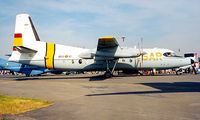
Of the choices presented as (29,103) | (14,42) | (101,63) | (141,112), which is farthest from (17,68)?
(141,112)

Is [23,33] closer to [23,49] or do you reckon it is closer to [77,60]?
[23,49]

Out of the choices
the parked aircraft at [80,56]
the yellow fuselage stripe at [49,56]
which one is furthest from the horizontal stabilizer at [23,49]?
the yellow fuselage stripe at [49,56]

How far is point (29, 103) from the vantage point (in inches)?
509

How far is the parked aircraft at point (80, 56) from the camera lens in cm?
3272

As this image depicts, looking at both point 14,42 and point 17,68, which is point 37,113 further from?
point 17,68

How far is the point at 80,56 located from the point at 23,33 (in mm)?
7691

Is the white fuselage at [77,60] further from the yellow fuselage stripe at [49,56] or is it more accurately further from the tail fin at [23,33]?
the tail fin at [23,33]

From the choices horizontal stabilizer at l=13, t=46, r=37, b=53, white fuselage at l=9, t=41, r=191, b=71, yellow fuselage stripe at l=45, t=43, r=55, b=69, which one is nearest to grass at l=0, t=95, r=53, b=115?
horizontal stabilizer at l=13, t=46, r=37, b=53

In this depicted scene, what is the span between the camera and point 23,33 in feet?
112

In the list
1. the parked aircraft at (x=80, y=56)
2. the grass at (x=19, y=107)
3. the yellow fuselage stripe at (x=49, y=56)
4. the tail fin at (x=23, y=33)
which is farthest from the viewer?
the tail fin at (x=23, y=33)

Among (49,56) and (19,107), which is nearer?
Result: (19,107)

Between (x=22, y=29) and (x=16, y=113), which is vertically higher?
(x=22, y=29)

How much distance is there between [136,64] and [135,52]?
2556 mm

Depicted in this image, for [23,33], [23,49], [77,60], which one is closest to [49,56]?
[23,49]
